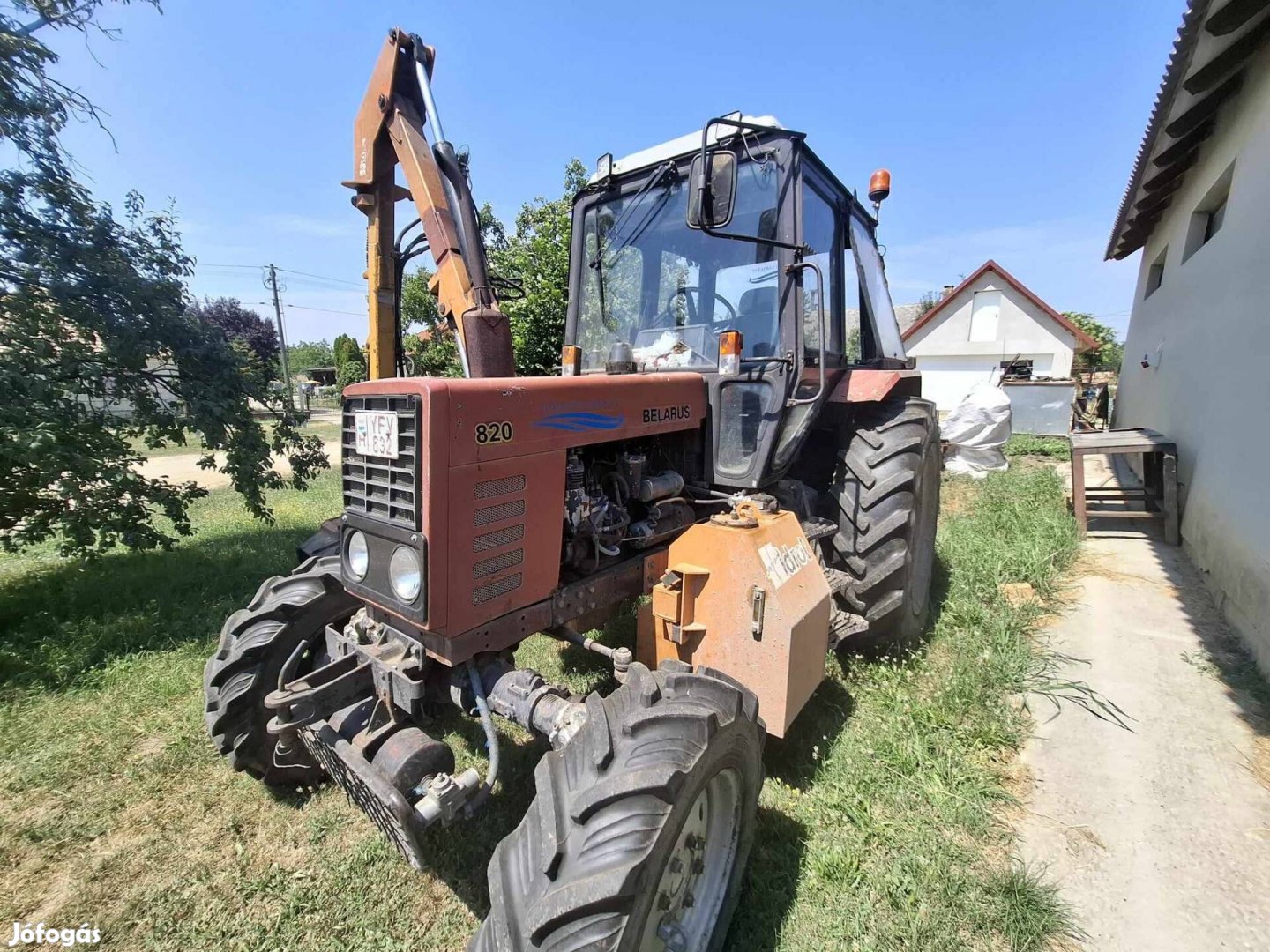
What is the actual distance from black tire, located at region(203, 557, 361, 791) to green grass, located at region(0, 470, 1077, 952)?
216 millimetres

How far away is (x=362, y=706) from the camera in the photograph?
1962mm

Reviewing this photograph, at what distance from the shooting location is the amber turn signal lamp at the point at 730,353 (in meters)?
2.68

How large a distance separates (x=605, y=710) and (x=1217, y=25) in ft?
20.4

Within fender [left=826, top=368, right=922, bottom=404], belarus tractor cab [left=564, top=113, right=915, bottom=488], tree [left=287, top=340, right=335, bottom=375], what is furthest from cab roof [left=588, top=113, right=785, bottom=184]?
tree [left=287, top=340, right=335, bottom=375]

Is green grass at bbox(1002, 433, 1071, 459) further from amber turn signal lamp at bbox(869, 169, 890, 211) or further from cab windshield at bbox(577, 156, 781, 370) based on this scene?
cab windshield at bbox(577, 156, 781, 370)

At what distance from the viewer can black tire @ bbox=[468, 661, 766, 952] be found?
4.42 feet

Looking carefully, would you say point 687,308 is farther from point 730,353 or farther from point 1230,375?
point 1230,375

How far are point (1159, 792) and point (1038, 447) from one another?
31.1 feet

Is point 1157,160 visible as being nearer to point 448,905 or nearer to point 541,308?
point 541,308

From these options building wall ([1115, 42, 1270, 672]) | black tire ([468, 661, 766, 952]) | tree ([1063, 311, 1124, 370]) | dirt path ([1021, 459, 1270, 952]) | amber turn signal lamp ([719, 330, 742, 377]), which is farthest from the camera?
tree ([1063, 311, 1124, 370])

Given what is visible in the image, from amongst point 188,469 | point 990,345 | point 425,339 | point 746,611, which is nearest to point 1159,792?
point 746,611

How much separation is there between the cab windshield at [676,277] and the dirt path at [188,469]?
7891 mm

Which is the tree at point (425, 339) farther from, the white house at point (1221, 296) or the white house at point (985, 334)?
the white house at point (985, 334)

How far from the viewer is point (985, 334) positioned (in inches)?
837
